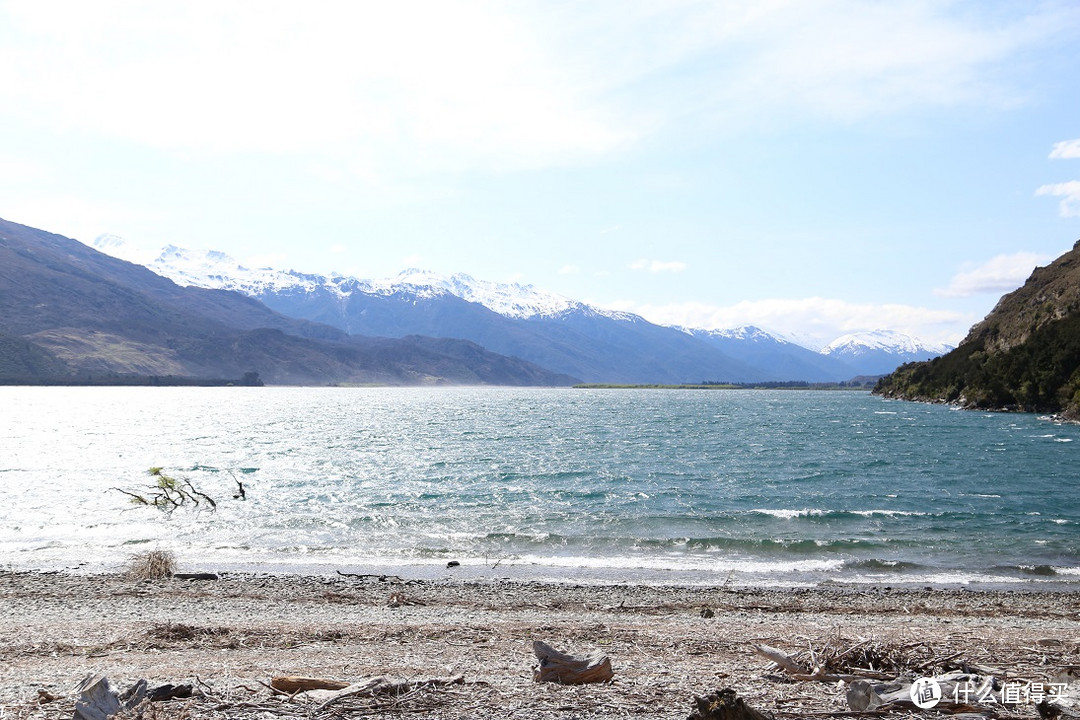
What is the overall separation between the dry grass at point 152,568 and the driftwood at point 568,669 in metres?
18.0

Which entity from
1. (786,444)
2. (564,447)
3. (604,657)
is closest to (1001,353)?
(786,444)

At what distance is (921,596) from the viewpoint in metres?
21.8

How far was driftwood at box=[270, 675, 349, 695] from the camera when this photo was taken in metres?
10.0

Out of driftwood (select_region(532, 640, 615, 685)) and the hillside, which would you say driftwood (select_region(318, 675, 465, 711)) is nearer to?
driftwood (select_region(532, 640, 615, 685))

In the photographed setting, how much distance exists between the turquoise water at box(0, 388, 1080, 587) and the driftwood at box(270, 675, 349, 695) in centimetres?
1535

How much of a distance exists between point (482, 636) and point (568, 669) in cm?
517

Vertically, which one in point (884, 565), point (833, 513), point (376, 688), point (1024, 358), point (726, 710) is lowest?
point (884, 565)

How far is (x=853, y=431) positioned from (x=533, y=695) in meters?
91.9

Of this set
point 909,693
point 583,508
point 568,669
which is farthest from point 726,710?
point 583,508

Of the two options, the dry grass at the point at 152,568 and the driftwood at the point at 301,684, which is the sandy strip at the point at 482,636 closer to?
the driftwood at the point at 301,684

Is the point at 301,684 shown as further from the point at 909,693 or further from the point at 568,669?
the point at 909,693

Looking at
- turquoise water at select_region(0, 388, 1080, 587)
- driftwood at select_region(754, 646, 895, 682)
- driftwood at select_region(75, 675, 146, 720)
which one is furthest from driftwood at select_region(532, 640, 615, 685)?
turquoise water at select_region(0, 388, 1080, 587)

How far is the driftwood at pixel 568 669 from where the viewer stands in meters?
10.6

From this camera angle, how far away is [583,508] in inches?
1487
